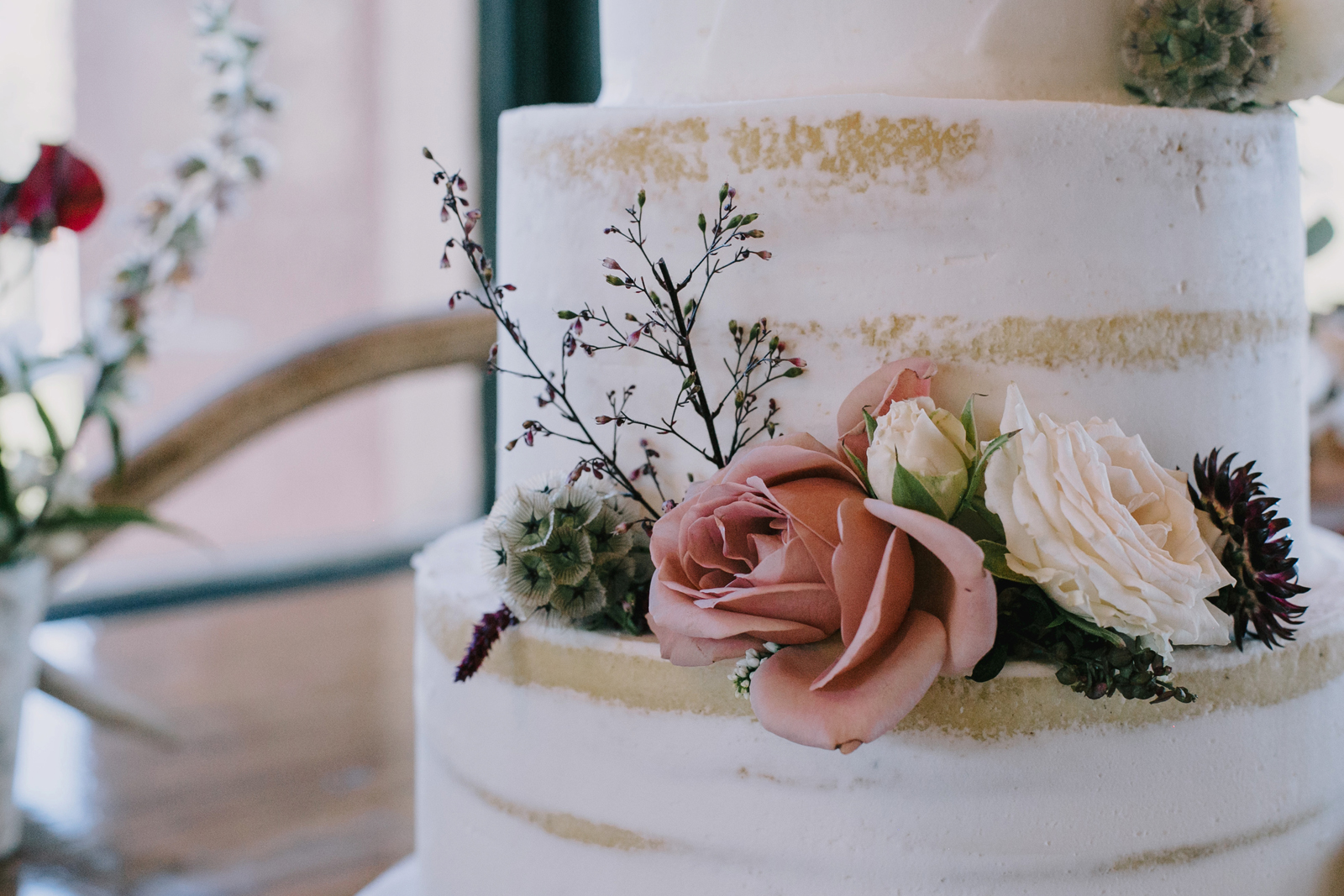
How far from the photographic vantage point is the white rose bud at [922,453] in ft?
2.20

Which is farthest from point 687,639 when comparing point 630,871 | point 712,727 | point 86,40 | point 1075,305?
point 86,40

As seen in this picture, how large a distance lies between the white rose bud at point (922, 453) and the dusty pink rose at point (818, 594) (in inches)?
0.9

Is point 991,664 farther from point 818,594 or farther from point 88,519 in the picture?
point 88,519

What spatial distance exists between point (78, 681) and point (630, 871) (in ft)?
3.23

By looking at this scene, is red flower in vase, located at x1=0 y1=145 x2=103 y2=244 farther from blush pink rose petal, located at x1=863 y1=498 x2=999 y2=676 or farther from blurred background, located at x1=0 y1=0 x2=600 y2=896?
blush pink rose petal, located at x1=863 y1=498 x2=999 y2=676

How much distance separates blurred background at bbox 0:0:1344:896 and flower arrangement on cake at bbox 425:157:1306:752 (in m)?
0.64

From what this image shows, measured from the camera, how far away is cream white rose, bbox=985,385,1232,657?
625 mm

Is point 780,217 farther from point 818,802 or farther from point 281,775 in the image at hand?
point 281,775

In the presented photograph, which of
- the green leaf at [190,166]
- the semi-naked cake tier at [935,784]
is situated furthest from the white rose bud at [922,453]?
the green leaf at [190,166]

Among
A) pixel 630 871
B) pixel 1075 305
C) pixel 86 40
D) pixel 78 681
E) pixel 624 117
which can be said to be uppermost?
pixel 86 40

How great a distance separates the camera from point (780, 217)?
0.78m

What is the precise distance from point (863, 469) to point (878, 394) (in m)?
0.06

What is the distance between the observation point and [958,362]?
77 centimetres

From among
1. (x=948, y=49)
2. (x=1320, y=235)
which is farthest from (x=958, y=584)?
(x=1320, y=235)
